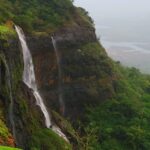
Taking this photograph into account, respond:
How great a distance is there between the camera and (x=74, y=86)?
43531 millimetres

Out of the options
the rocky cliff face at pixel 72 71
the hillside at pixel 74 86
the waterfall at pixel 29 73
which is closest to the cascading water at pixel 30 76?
the waterfall at pixel 29 73

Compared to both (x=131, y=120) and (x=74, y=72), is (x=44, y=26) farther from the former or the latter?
(x=131, y=120)

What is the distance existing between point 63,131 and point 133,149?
25.3 feet

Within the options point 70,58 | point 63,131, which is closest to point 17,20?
point 70,58

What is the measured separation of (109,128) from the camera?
4278 cm

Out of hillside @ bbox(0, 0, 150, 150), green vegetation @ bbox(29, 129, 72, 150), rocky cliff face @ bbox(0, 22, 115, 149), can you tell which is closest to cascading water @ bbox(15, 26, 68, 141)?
hillside @ bbox(0, 0, 150, 150)

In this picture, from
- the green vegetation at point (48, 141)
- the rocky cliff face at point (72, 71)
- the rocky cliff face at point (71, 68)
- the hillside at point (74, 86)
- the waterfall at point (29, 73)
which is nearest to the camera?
the green vegetation at point (48, 141)

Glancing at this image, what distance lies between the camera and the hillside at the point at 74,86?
38.4 meters

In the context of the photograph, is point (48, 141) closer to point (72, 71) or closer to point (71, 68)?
point (72, 71)

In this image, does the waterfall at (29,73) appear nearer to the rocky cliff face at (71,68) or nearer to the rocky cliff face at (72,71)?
the rocky cliff face at (72,71)

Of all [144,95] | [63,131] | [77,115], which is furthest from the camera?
[144,95]

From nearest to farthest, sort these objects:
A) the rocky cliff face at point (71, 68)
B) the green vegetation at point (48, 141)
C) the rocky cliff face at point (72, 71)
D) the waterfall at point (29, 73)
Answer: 1. the green vegetation at point (48, 141)
2. the waterfall at point (29, 73)
3. the rocky cliff face at point (72, 71)
4. the rocky cliff face at point (71, 68)

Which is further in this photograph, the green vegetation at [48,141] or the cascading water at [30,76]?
the cascading water at [30,76]

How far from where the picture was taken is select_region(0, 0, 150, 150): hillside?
38406 mm
